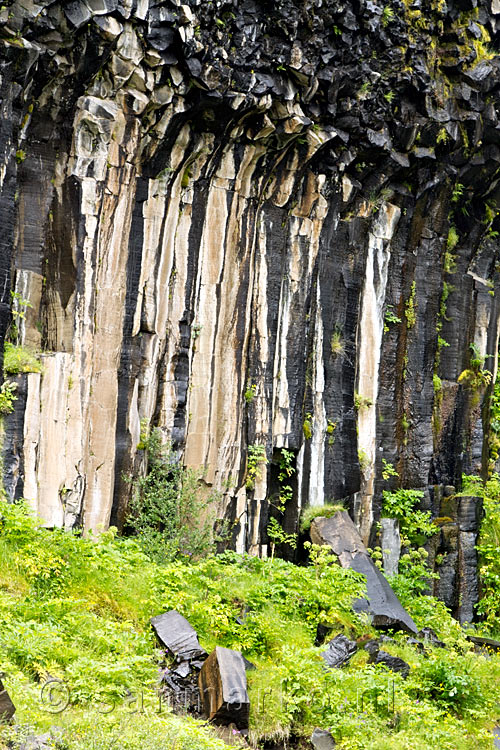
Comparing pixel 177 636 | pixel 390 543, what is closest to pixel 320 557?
pixel 390 543

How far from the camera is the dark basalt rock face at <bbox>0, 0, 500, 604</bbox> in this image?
10.4 m

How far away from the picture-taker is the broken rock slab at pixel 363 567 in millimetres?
11383

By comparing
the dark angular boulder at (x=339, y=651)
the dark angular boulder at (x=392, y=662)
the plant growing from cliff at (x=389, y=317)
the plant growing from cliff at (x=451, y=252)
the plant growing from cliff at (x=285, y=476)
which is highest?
the plant growing from cliff at (x=451, y=252)

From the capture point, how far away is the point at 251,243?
1263 centimetres

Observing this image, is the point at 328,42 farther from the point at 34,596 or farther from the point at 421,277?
the point at 34,596

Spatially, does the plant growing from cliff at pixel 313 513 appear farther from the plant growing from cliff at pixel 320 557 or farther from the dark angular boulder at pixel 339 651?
the dark angular boulder at pixel 339 651

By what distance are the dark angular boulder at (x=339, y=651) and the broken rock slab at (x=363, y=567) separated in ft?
6.02

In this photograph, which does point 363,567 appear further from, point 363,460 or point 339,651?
point 339,651

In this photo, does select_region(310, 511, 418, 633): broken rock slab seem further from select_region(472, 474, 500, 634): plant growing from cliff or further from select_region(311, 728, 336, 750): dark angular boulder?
select_region(311, 728, 336, 750): dark angular boulder

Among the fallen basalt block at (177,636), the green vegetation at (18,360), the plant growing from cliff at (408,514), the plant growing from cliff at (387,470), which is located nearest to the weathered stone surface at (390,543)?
the plant growing from cliff at (408,514)

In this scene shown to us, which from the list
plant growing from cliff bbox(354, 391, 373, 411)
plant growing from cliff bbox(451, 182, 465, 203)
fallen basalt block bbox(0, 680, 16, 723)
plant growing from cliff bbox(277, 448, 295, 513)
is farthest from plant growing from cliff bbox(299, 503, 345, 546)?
fallen basalt block bbox(0, 680, 16, 723)

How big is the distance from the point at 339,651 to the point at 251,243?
620cm

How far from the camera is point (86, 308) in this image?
1065 cm

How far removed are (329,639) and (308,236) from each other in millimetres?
6477
